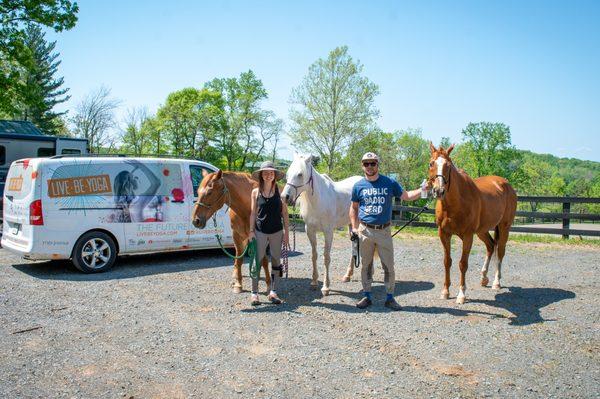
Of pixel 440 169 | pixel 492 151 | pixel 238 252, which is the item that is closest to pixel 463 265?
pixel 440 169

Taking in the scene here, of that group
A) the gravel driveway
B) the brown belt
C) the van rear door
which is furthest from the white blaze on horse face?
the van rear door

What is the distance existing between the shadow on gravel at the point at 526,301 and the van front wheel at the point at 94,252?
6.47 meters

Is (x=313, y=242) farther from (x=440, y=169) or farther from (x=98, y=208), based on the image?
(x=98, y=208)

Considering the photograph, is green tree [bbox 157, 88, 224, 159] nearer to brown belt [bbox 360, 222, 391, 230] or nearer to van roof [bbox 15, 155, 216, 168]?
van roof [bbox 15, 155, 216, 168]

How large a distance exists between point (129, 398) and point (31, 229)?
530cm

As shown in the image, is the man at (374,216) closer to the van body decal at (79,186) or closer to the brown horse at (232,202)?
the brown horse at (232,202)

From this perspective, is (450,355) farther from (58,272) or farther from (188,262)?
(58,272)

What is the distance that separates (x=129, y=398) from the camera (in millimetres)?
3367

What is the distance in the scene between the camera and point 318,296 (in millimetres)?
6617

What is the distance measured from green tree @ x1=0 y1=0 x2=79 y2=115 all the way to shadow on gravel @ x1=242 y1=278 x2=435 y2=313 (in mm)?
16483

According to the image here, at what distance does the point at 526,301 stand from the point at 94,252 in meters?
7.34

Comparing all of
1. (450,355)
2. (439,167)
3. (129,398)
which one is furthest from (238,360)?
(439,167)

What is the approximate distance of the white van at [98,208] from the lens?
7547 millimetres

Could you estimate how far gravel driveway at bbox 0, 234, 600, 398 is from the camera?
11.8ft
